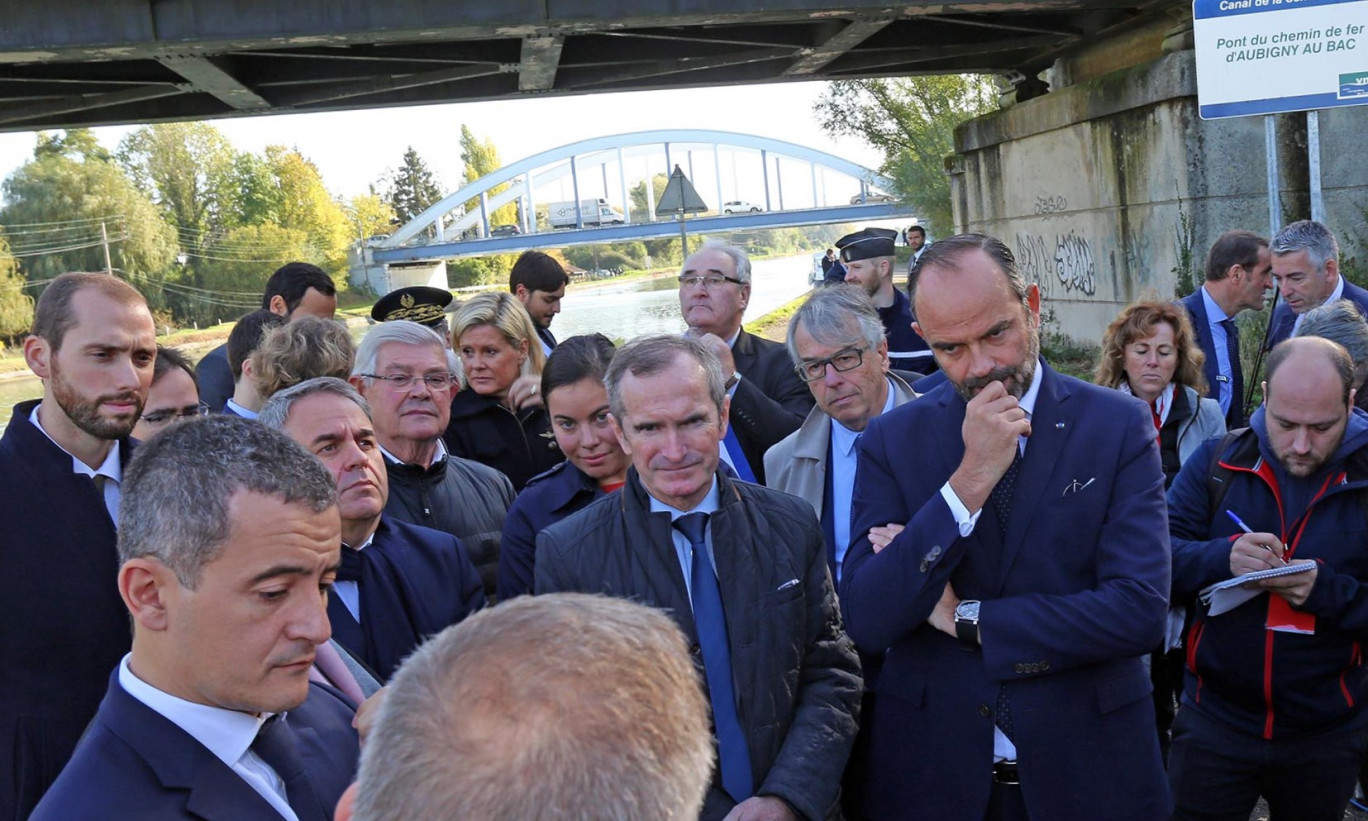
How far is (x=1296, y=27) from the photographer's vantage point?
6.65 metres

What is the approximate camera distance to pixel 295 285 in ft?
19.9

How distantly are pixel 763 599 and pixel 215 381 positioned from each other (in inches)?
161

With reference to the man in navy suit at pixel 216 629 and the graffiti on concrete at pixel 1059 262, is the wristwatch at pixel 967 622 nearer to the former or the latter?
the man in navy suit at pixel 216 629

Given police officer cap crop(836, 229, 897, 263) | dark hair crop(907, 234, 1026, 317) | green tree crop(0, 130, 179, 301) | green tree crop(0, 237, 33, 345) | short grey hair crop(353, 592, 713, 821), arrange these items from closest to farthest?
short grey hair crop(353, 592, 713, 821) < dark hair crop(907, 234, 1026, 317) < police officer cap crop(836, 229, 897, 263) < green tree crop(0, 237, 33, 345) < green tree crop(0, 130, 179, 301)

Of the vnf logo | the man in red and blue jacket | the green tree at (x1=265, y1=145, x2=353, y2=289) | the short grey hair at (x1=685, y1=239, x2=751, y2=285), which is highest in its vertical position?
the green tree at (x1=265, y1=145, x2=353, y2=289)

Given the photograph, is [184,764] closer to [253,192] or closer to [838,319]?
[838,319]

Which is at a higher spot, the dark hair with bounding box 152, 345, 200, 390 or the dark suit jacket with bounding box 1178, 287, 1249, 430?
the dark hair with bounding box 152, 345, 200, 390

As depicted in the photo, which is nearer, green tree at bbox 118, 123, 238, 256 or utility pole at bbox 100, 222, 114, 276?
utility pole at bbox 100, 222, 114, 276

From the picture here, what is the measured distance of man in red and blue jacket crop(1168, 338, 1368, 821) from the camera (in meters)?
3.10

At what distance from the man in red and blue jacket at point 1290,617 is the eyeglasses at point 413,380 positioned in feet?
7.89

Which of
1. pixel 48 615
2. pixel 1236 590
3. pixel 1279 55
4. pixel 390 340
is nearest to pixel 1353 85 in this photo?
pixel 1279 55

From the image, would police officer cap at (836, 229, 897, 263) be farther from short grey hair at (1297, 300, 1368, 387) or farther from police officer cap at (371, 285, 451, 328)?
short grey hair at (1297, 300, 1368, 387)

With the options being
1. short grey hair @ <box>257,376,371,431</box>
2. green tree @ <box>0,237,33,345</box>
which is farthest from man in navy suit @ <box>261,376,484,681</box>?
green tree @ <box>0,237,33,345</box>

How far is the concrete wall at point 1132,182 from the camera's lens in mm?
10445
